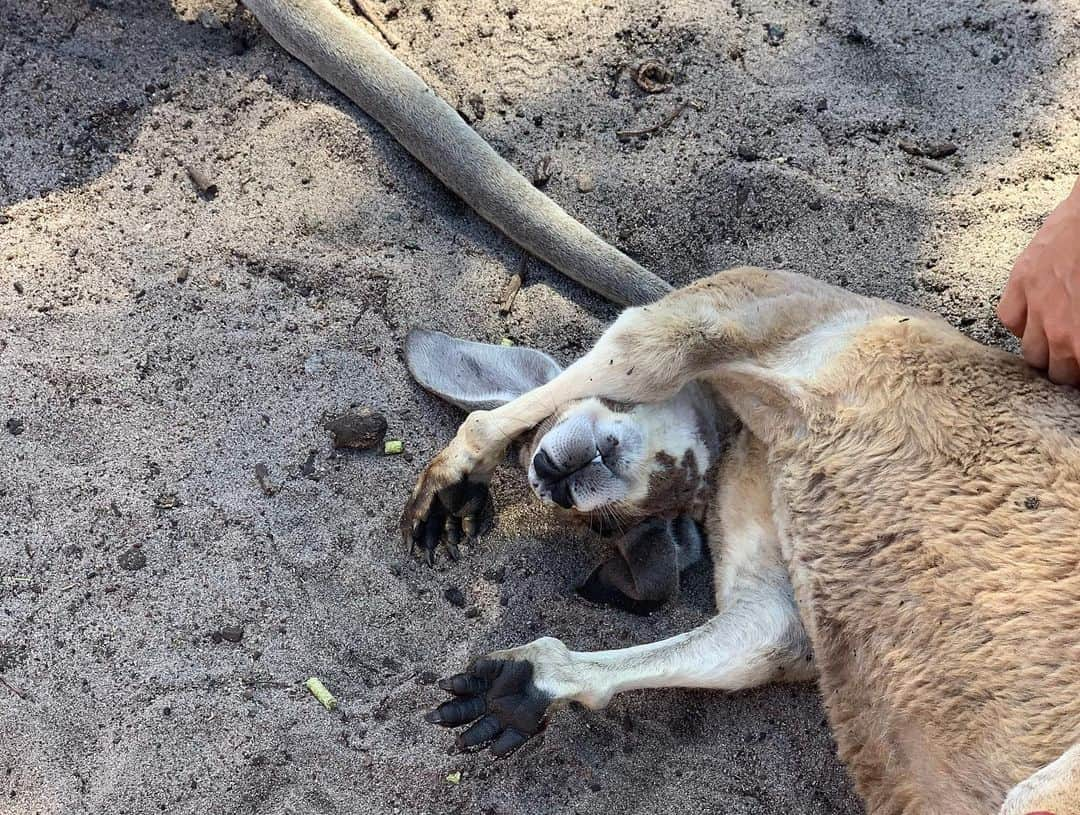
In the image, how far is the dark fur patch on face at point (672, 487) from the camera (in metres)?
2.99

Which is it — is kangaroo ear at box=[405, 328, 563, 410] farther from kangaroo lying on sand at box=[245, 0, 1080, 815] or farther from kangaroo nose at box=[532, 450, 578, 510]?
kangaroo nose at box=[532, 450, 578, 510]

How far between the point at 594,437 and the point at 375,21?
207 centimetres

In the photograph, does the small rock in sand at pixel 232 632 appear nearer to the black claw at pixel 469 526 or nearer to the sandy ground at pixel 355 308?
the sandy ground at pixel 355 308

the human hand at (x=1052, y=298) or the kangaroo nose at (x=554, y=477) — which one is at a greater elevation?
the human hand at (x=1052, y=298)

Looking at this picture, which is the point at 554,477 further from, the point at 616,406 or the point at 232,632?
the point at 232,632

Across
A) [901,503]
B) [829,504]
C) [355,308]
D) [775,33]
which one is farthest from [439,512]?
[775,33]

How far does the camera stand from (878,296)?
3455 millimetres

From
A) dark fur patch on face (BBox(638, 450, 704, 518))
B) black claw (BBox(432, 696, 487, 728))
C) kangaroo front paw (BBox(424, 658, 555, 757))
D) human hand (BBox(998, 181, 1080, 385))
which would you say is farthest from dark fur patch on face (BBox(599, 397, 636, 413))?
human hand (BBox(998, 181, 1080, 385))

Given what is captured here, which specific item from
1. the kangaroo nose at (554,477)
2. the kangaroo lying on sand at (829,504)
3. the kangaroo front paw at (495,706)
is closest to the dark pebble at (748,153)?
the kangaroo lying on sand at (829,504)

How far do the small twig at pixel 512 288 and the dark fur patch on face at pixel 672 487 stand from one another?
2.66ft

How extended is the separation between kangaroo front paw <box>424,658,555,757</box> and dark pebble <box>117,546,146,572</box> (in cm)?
90

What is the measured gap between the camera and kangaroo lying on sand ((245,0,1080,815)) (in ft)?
7.52

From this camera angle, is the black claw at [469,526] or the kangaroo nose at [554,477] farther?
the black claw at [469,526]

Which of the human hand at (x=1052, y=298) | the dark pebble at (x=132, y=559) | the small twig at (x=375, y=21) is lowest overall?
the dark pebble at (x=132, y=559)
